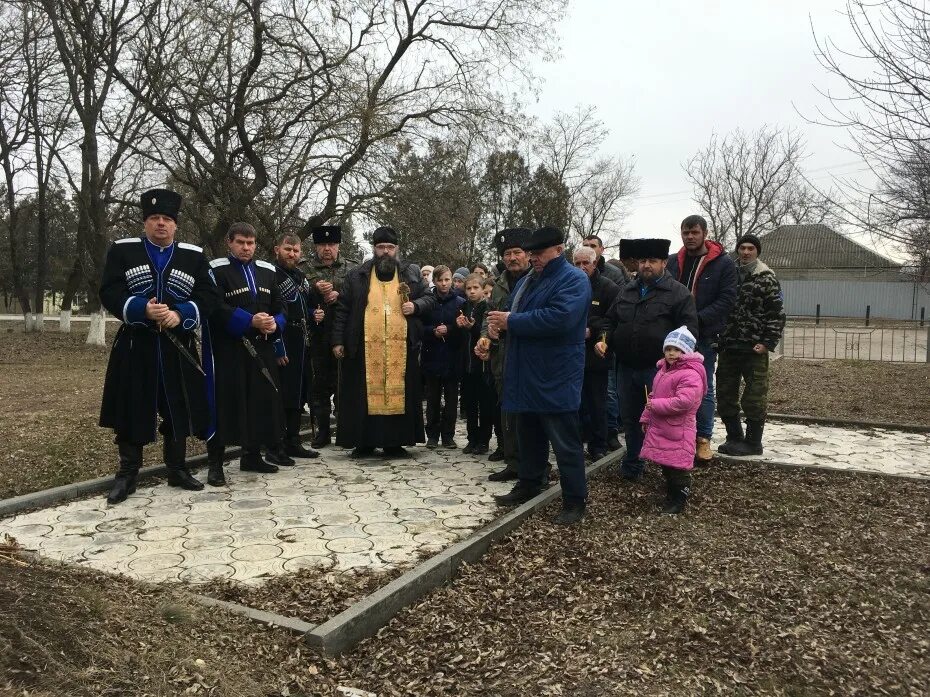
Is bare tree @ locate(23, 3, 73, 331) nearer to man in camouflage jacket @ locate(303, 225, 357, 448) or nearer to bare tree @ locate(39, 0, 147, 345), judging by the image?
bare tree @ locate(39, 0, 147, 345)

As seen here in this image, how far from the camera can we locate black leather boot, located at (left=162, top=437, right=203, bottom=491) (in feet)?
19.1

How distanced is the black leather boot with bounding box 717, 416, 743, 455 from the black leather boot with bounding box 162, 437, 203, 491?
472 centimetres

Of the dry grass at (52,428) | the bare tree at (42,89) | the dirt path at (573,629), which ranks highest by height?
the bare tree at (42,89)

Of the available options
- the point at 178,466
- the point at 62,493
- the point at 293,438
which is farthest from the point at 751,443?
the point at 62,493

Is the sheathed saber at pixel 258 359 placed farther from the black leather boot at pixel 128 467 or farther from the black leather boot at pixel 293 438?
the black leather boot at pixel 128 467

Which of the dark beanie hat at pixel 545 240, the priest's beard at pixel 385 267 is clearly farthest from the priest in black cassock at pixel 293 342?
the dark beanie hat at pixel 545 240

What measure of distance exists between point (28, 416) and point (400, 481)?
5.79 meters

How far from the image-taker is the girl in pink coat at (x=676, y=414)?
5156 mm

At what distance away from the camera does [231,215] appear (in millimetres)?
17156

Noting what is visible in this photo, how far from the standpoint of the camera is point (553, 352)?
4.86 metres

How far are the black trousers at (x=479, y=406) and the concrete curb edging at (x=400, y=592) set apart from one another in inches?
90.0

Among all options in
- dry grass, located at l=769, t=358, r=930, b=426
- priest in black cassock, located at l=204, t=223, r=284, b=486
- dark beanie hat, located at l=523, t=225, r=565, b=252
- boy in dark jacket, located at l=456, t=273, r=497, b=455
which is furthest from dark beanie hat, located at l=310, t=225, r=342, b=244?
dry grass, located at l=769, t=358, r=930, b=426

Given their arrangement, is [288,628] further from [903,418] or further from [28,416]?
[903,418]

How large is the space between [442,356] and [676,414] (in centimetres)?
292
